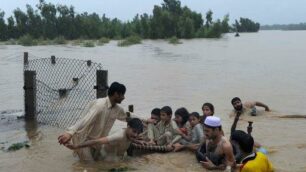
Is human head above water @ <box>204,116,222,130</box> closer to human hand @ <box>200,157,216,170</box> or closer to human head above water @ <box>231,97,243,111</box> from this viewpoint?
human hand @ <box>200,157,216,170</box>

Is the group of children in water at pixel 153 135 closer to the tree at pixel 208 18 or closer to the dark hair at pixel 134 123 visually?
the dark hair at pixel 134 123

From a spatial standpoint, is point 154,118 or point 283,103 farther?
point 283,103

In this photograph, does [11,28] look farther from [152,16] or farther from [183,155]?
[183,155]

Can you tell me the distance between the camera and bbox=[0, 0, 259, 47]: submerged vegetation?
65.2m

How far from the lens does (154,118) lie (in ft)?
25.4

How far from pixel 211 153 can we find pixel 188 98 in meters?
9.41

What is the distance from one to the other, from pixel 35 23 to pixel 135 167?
66.0 metres

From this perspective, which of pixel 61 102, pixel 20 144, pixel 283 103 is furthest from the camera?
pixel 283 103

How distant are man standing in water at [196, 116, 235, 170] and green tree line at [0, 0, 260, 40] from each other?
58017 millimetres

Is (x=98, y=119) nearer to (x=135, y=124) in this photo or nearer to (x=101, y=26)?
(x=135, y=124)

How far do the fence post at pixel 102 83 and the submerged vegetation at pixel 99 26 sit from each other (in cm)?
5646

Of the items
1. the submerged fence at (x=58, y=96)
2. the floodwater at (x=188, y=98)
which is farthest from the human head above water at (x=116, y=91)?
the submerged fence at (x=58, y=96)

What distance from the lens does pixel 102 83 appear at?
27.0 feet

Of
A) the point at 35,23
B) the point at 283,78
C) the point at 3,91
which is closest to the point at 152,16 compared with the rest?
the point at 35,23
